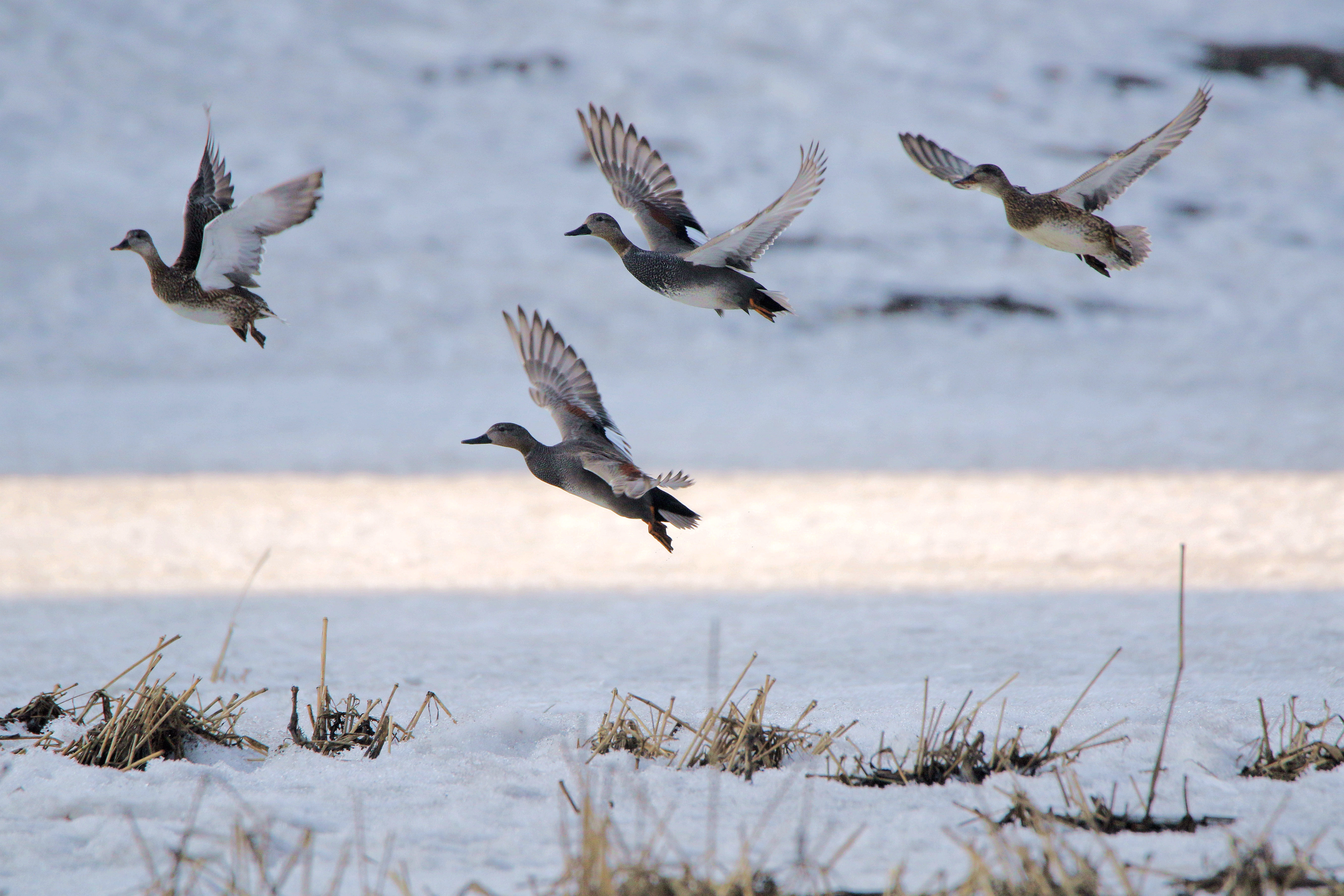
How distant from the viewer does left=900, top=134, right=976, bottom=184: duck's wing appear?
7.34 ft

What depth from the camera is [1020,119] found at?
11852mm

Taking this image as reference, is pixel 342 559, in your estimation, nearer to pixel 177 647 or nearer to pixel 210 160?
pixel 177 647

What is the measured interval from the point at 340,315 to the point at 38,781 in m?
7.96

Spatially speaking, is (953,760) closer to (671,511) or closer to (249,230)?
(671,511)

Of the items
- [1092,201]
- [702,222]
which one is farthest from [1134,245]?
[702,222]

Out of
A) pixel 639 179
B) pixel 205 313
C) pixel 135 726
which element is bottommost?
pixel 135 726

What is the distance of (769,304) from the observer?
1.87m

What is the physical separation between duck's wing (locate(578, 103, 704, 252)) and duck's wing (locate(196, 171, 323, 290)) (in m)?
0.56

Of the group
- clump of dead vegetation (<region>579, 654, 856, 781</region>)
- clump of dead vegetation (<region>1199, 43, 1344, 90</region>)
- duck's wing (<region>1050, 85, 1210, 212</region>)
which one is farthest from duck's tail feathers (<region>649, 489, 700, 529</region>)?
clump of dead vegetation (<region>1199, 43, 1344, 90</region>)

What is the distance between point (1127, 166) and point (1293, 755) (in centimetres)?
113

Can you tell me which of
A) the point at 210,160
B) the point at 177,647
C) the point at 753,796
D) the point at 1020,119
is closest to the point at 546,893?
the point at 753,796

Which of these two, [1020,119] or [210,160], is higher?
[1020,119]

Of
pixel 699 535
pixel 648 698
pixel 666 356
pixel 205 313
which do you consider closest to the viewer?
pixel 205 313

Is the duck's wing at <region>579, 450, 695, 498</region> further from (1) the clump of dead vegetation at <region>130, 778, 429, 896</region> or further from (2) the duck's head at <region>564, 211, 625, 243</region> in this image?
(1) the clump of dead vegetation at <region>130, 778, 429, 896</region>
